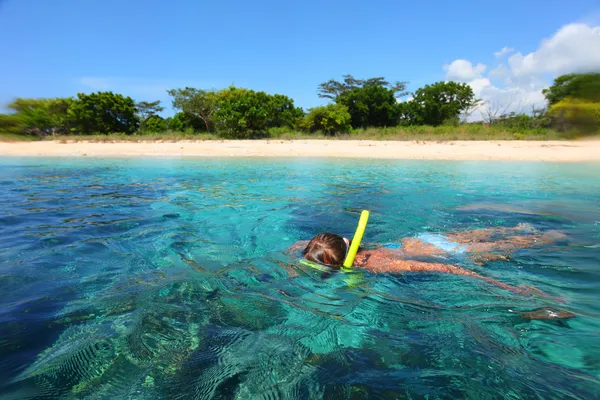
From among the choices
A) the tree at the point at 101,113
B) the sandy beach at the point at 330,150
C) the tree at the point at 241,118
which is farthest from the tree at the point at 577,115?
the tree at the point at 101,113

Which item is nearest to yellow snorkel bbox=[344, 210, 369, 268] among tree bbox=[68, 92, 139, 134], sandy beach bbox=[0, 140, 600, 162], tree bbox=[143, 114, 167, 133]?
sandy beach bbox=[0, 140, 600, 162]

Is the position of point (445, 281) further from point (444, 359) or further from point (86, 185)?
point (86, 185)

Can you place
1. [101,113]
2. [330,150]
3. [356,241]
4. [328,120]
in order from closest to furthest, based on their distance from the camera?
1. [356,241]
2. [330,150]
3. [328,120]
4. [101,113]

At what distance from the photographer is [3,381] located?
1.61m

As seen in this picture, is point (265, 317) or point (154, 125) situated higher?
point (154, 125)

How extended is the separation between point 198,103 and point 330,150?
65.5 feet

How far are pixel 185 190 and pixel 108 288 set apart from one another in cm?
559

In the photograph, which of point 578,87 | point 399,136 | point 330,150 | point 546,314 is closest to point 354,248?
point 546,314

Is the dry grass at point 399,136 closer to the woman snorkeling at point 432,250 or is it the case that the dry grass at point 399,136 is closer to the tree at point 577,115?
the woman snorkeling at point 432,250

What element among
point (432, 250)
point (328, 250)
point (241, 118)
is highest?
point (241, 118)

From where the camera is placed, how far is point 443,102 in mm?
34531

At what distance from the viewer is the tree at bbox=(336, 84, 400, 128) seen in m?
33.5

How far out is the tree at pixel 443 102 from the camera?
110 ft

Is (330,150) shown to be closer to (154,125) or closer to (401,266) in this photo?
(401,266)
